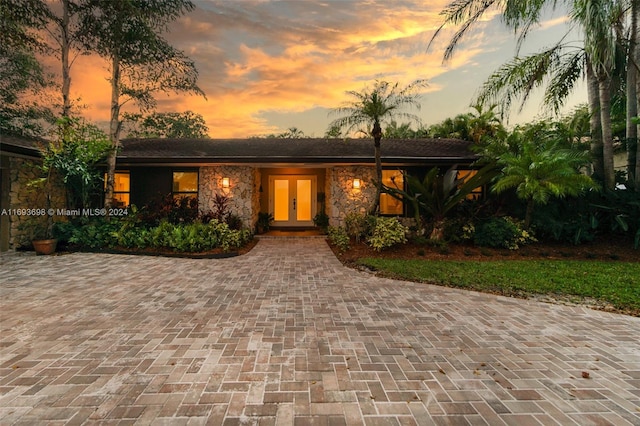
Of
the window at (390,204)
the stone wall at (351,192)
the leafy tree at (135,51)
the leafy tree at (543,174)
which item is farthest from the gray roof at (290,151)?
the leafy tree at (543,174)

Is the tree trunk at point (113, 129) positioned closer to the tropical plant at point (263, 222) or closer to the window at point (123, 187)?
the window at point (123, 187)

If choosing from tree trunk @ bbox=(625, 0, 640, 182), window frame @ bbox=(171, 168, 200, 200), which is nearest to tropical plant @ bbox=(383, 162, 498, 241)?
tree trunk @ bbox=(625, 0, 640, 182)

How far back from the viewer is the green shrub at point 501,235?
8672 mm

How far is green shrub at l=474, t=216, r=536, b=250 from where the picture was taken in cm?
867

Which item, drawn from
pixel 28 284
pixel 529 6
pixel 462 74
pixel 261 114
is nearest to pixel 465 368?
pixel 28 284

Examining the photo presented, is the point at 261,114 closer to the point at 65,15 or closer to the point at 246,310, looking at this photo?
the point at 65,15

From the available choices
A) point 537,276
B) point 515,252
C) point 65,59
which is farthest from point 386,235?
point 65,59

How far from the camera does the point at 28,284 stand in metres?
5.44

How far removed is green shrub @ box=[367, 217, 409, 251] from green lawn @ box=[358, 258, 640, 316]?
94 cm

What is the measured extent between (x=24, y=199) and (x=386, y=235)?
1105 cm

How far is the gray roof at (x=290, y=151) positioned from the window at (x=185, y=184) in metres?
0.90

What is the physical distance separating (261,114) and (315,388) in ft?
50.1

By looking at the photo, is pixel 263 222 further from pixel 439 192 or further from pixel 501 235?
pixel 501 235

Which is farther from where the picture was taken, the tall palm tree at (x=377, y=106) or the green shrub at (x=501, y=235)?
the green shrub at (x=501, y=235)
